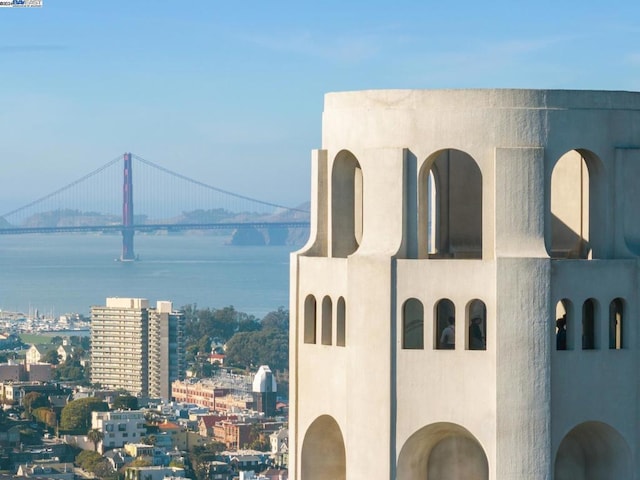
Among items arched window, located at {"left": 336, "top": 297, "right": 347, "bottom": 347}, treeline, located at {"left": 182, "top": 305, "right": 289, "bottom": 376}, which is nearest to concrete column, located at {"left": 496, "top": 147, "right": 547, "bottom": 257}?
arched window, located at {"left": 336, "top": 297, "right": 347, "bottom": 347}

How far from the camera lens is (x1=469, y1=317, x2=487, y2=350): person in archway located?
706 centimetres

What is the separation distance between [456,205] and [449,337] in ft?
2.94

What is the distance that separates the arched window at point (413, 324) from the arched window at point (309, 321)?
438 mm

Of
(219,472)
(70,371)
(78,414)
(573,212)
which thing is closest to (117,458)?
(219,472)

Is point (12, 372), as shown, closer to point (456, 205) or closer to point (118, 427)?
point (118, 427)

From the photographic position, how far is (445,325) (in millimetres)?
7324

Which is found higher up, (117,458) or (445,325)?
(445,325)

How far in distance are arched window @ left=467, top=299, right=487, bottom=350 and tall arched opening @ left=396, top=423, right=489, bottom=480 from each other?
345 millimetres

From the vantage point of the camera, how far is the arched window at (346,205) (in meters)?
7.52

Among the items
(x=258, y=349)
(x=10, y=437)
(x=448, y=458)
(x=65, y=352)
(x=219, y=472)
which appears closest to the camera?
(x=448, y=458)

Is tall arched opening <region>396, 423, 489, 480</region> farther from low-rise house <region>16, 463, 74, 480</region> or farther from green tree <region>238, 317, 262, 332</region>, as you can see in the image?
green tree <region>238, 317, 262, 332</region>

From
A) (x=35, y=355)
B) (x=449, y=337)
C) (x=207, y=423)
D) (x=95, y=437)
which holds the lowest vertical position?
(x=95, y=437)

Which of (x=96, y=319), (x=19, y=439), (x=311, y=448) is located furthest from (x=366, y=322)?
(x=96, y=319)

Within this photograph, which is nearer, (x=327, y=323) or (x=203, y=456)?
(x=327, y=323)
